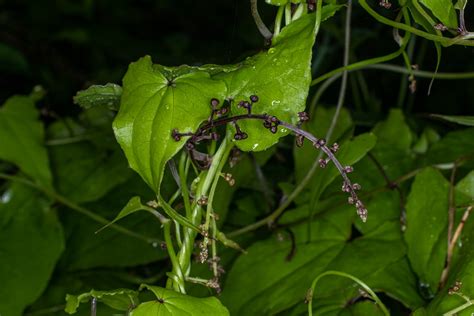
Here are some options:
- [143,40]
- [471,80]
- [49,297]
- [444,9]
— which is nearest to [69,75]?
[143,40]

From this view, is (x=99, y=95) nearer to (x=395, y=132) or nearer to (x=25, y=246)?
(x=25, y=246)

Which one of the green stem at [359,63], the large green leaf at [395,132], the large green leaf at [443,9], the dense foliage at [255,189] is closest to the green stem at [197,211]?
the dense foliage at [255,189]

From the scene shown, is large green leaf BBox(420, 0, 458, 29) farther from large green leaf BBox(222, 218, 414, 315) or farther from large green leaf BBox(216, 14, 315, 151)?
large green leaf BBox(222, 218, 414, 315)

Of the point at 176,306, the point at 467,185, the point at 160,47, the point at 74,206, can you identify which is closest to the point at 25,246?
the point at 74,206

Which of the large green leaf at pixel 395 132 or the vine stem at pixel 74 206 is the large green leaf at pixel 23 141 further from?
the large green leaf at pixel 395 132

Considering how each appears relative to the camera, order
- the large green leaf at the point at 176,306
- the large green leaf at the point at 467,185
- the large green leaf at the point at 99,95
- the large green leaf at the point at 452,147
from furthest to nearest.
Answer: the large green leaf at the point at 452,147 < the large green leaf at the point at 467,185 < the large green leaf at the point at 99,95 < the large green leaf at the point at 176,306

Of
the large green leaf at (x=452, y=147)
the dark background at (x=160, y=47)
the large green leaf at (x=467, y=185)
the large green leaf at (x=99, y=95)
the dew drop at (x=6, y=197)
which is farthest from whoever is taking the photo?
the dark background at (x=160, y=47)

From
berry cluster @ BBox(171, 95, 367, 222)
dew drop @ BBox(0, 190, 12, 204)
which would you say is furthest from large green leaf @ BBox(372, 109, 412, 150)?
dew drop @ BBox(0, 190, 12, 204)
